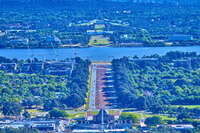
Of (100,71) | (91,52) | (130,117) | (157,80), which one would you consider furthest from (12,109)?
(91,52)

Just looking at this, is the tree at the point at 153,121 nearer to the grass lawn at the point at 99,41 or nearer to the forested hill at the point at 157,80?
the forested hill at the point at 157,80

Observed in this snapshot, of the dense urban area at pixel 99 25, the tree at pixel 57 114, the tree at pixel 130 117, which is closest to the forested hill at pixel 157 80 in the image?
the tree at pixel 130 117

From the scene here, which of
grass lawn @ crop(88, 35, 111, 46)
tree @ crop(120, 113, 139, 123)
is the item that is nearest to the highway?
tree @ crop(120, 113, 139, 123)

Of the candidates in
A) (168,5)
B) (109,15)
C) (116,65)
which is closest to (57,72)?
(116,65)

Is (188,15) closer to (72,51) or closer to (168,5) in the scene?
(168,5)

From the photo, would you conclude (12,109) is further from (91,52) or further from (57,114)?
(91,52)
